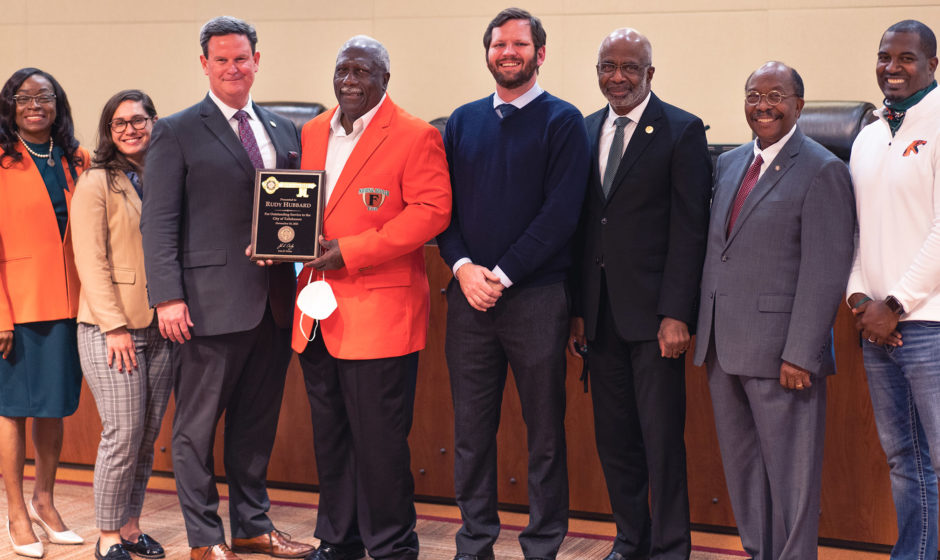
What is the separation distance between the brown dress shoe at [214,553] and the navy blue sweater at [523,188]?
47.8 inches

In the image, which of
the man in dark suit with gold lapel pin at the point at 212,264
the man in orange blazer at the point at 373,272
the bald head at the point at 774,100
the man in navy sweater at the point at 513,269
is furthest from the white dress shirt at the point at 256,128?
the bald head at the point at 774,100

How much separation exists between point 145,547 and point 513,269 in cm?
164

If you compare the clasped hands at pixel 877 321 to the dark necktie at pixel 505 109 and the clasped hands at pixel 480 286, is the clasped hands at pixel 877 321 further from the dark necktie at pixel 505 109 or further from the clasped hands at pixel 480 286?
the dark necktie at pixel 505 109

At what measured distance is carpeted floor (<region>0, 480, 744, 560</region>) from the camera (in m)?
3.24

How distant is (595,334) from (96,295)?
1.64 m

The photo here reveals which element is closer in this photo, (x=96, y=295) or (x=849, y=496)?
(x=96, y=295)

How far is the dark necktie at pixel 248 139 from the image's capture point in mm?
3012

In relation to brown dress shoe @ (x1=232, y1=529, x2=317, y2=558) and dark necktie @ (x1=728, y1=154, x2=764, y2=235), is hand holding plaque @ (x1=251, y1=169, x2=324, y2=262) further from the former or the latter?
dark necktie @ (x1=728, y1=154, x2=764, y2=235)

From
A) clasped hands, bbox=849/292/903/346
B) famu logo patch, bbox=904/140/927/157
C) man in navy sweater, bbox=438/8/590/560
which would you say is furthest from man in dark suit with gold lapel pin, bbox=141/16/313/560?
famu logo patch, bbox=904/140/927/157

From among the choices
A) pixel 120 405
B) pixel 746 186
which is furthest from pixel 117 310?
pixel 746 186

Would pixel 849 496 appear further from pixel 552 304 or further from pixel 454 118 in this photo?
pixel 454 118

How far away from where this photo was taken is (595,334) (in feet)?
9.50

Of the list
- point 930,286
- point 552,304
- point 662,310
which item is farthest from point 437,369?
point 930,286

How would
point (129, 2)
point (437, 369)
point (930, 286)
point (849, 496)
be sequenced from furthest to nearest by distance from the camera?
point (129, 2) < point (437, 369) < point (849, 496) < point (930, 286)
